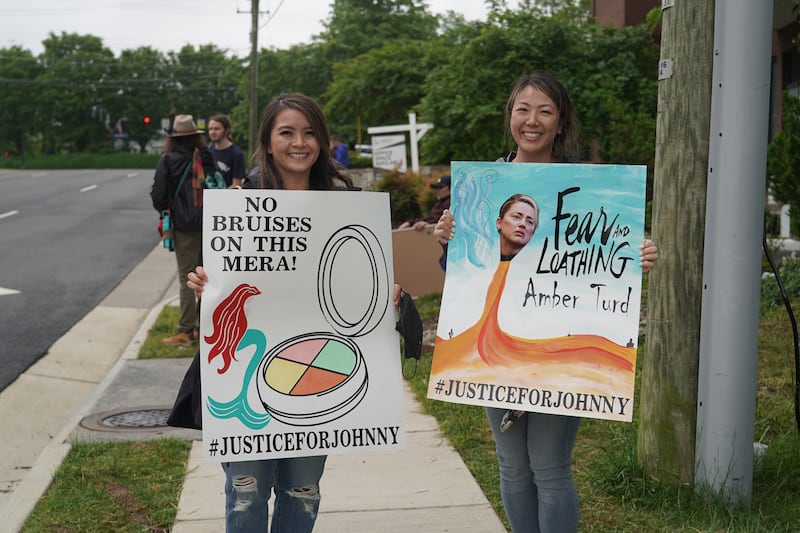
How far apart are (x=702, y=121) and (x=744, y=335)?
904 mm

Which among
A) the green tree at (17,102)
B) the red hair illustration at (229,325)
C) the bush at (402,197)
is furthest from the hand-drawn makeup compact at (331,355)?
the green tree at (17,102)

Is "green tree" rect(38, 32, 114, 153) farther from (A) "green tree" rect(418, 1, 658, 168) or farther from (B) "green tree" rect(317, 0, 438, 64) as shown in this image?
(A) "green tree" rect(418, 1, 658, 168)

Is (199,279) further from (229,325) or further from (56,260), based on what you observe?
(56,260)

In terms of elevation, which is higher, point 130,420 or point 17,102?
point 17,102

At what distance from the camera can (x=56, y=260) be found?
14.1m

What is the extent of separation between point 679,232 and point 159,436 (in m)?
3.22

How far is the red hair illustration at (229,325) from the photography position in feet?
10.3

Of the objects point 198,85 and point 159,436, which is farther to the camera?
point 198,85

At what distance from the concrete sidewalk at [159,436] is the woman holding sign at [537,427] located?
3.08 feet

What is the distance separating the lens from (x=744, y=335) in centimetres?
397

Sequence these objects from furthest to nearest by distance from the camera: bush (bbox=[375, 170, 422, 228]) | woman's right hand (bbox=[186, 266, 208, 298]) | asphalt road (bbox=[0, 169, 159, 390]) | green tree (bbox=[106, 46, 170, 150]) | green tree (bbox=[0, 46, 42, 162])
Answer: green tree (bbox=[106, 46, 170, 150]) → green tree (bbox=[0, 46, 42, 162]) → bush (bbox=[375, 170, 422, 228]) → asphalt road (bbox=[0, 169, 159, 390]) → woman's right hand (bbox=[186, 266, 208, 298])

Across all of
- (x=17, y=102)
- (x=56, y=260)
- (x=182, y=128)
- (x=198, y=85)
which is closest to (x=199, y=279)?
(x=182, y=128)

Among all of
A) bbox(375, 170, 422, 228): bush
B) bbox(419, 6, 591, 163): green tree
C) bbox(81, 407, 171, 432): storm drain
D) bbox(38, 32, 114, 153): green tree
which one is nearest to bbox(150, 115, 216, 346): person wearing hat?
bbox(81, 407, 171, 432): storm drain

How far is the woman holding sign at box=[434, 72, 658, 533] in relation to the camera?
320 cm
